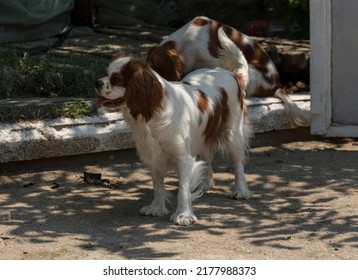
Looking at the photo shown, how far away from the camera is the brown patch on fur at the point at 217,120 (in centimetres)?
727

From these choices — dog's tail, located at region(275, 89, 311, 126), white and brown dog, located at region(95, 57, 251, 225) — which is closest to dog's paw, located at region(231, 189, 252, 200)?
white and brown dog, located at region(95, 57, 251, 225)

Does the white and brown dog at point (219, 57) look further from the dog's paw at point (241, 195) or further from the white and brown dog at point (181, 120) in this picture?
the dog's paw at point (241, 195)

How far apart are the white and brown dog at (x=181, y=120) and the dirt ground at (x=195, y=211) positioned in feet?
0.68

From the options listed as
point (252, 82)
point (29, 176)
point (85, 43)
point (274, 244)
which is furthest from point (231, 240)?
point (85, 43)

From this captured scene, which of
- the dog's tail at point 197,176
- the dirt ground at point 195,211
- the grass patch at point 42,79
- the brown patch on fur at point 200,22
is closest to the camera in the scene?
the dirt ground at point 195,211

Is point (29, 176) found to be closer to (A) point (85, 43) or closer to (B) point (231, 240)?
(B) point (231, 240)

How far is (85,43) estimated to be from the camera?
454 inches

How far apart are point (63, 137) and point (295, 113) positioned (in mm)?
2365

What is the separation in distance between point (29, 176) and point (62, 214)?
3.45ft

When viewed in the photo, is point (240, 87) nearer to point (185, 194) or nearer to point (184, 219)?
point (185, 194)

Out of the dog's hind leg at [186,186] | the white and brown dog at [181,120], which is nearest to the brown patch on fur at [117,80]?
the white and brown dog at [181,120]

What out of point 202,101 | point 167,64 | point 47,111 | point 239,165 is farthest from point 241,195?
point 47,111

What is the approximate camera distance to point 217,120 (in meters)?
7.34

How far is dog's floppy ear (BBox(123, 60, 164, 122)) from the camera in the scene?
6555mm
